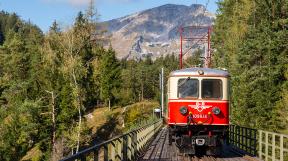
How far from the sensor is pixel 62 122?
63406 millimetres

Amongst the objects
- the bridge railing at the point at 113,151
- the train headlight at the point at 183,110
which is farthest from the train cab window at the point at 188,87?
the bridge railing at the point at 113,151

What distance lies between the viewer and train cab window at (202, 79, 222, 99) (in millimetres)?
20156

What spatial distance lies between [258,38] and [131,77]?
266 ft

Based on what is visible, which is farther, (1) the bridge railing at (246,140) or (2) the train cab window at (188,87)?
(1) the bridge railing at (246,140)

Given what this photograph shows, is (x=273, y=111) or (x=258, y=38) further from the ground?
(x=258, y=38)

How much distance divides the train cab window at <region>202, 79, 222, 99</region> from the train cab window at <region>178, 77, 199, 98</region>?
298 mm

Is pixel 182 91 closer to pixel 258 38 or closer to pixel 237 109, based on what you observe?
pixel 258 38

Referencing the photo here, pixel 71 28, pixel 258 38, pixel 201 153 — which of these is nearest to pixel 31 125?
pixel 71 28

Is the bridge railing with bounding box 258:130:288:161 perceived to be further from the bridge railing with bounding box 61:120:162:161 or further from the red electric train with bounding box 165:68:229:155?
the bridge railing with bounding box 61:120:162:161

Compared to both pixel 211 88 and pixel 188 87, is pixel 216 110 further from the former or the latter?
pixel 188 87

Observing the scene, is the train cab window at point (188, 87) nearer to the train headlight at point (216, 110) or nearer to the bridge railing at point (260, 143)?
the train headlight at point (216, 110)

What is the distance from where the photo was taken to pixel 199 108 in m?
20.0

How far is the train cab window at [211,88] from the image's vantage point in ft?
66.1

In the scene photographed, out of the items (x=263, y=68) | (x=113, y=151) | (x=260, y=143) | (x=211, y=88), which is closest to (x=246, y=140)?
(x=260, y=143)
